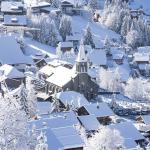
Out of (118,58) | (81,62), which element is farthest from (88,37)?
(81,62)

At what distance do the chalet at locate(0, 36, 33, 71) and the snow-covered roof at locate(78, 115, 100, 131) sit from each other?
21.9m

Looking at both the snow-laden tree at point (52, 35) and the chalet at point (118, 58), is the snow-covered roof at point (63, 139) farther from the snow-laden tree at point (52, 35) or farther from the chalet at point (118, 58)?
the snow-laden tree at point (52, 35)

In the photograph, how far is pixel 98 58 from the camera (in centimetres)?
8131

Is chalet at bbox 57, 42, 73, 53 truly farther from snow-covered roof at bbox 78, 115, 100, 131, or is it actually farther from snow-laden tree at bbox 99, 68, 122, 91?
snow-covered roof at bbox 78, 115, 100, 131

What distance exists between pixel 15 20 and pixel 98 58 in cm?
1532

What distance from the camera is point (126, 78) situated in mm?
76562

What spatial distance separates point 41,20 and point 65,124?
4908 centimetres

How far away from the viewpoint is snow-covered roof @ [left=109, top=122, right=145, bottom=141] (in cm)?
4325

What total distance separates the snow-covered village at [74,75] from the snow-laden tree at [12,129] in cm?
3

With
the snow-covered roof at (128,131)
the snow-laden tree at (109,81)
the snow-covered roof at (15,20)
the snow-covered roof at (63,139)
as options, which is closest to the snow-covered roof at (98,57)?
the snow-laden tree at (109,81)

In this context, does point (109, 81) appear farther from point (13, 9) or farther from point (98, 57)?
point (13, 9)

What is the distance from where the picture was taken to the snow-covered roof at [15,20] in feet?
285

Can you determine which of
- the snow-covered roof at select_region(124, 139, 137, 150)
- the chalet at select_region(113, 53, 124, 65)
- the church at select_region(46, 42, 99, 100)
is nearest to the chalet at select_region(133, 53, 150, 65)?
the chalet at select_region(113, 53, 124, 65)

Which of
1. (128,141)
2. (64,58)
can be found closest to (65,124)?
(128,141)
